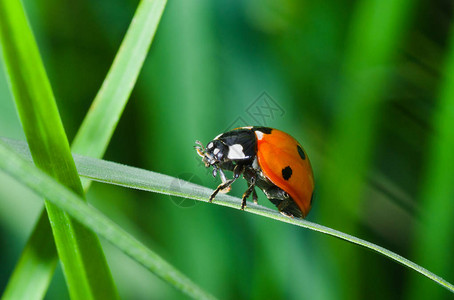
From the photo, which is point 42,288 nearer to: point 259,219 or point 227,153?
point 227,153

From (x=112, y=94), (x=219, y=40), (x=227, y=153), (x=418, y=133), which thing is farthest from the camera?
(x=418, y=133)

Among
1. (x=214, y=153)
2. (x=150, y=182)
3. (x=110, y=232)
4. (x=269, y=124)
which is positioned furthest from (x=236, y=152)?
(x=110, y=232)

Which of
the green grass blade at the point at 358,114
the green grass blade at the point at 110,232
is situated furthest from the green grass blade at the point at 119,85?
the green grass blade at the point at 358,114

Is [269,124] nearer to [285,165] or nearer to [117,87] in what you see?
[285,165]

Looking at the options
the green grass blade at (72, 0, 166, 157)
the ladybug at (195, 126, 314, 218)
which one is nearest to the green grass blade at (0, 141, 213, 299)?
the green grass blade at (72, 0, 166, 157)

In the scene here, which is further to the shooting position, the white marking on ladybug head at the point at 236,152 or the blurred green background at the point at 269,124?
the blurred green background at the point at 269,124

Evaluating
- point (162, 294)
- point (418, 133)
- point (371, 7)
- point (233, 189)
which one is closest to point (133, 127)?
point (233, 189)

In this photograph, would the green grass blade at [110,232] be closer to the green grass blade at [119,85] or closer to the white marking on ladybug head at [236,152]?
the green grass blade at [119,85]
